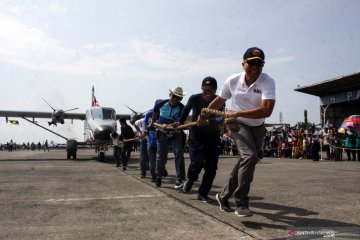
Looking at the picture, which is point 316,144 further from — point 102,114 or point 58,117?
point 58,117

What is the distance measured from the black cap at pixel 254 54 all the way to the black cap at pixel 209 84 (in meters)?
1.56

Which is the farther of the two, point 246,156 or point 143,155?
point 143,155

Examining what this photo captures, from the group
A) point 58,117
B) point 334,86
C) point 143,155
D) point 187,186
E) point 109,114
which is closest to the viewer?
point 187,186

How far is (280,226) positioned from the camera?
143 inches

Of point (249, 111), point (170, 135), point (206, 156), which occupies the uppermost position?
point (249, 111)

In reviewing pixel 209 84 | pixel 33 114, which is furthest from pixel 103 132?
pixel 33 114

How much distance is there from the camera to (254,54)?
394cm

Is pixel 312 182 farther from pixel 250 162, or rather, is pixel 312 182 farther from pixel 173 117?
pixel 250 162

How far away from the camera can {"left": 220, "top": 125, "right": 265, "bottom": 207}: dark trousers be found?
Answer: 3997 mm

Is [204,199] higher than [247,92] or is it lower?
lower

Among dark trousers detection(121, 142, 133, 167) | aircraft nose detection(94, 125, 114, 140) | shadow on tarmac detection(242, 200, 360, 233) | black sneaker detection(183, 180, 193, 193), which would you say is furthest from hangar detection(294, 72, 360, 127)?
shadow on tarmac detection(242, 200, 360, 233)

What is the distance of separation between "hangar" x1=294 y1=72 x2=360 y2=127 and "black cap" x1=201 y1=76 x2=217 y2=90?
28.5 metres

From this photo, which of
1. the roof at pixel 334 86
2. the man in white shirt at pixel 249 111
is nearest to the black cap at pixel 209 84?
the man in white shirt at pixel 249 111

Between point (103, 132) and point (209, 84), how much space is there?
1219cm
